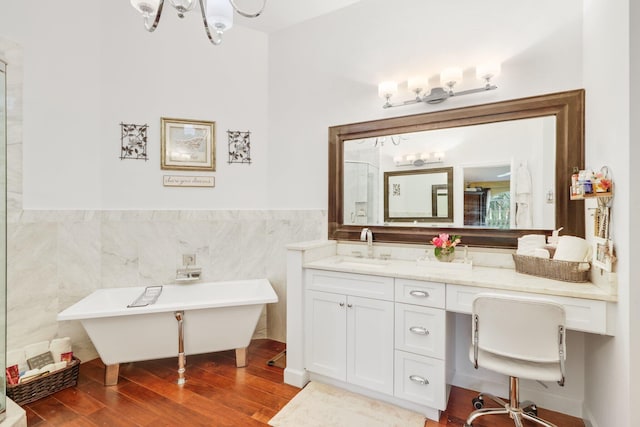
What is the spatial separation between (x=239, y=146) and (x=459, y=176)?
2109mm

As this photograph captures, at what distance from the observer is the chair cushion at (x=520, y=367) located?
150 cm

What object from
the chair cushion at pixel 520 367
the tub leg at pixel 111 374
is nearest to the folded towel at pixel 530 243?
the chair cushion at pixel 520 367

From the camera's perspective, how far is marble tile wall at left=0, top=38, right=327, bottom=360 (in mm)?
2322

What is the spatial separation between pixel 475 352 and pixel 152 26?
7.97 feet

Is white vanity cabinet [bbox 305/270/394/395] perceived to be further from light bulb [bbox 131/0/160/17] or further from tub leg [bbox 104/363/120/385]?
light bulb [bbox 131/0/160/17]

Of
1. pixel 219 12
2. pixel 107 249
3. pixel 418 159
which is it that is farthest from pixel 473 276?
pixel 107 249

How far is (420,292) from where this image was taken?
Answer: 1903 millimetres

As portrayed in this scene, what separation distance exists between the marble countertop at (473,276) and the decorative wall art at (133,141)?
1956 mm

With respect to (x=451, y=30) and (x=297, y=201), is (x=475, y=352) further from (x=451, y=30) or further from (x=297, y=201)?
(x=451, y=30)

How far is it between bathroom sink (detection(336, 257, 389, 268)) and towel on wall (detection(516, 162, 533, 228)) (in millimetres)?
978

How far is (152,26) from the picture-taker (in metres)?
1.55

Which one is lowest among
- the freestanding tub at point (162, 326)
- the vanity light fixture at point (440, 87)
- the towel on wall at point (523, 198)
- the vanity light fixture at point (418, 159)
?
the freestanding tub at point (162, 326)

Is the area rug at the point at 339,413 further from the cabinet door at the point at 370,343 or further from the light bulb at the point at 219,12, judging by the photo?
the light bulb at the point at 219,12

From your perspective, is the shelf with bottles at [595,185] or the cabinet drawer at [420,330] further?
the cabinet drawer at [420,330]
